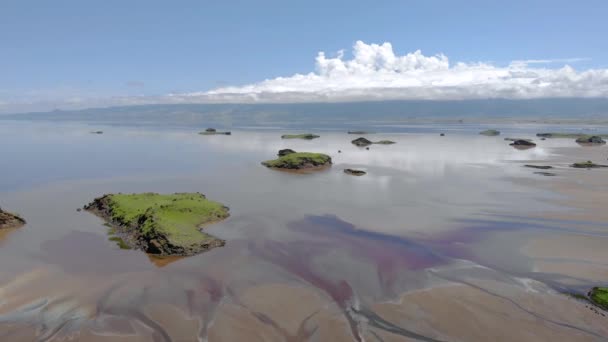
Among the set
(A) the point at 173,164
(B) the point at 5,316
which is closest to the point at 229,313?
(B) the point at 5,316

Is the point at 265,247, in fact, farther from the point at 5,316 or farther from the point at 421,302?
the point at 5,316

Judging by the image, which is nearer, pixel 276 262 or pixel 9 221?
pixel 276 262

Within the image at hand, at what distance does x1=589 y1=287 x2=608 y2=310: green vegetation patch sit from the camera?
1795 cm

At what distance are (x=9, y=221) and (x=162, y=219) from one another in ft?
42.1

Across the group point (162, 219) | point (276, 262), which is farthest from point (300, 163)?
point (276, 262)

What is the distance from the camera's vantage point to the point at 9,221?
3023 cm

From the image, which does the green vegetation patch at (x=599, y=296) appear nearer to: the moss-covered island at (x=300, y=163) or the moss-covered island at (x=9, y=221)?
the moss-covered island at (x=9, y=221)

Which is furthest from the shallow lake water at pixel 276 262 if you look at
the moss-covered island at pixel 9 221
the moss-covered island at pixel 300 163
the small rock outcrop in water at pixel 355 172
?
the moss-covered island at pixel 300 163

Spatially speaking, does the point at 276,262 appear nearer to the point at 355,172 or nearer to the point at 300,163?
the point at 355,172

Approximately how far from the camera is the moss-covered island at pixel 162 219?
2511 cm

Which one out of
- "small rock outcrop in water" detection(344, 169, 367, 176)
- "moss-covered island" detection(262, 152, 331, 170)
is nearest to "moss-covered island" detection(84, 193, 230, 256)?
"small rock outcrop in water" detection(344, 169, 367, 176)

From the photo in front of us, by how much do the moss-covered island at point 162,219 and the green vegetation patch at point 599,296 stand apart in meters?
20.9

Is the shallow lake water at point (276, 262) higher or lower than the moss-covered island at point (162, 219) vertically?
lower

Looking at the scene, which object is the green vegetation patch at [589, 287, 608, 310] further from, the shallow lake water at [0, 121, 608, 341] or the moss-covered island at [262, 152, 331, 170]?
the moss-covered island at [262, 152, 331, 170]
